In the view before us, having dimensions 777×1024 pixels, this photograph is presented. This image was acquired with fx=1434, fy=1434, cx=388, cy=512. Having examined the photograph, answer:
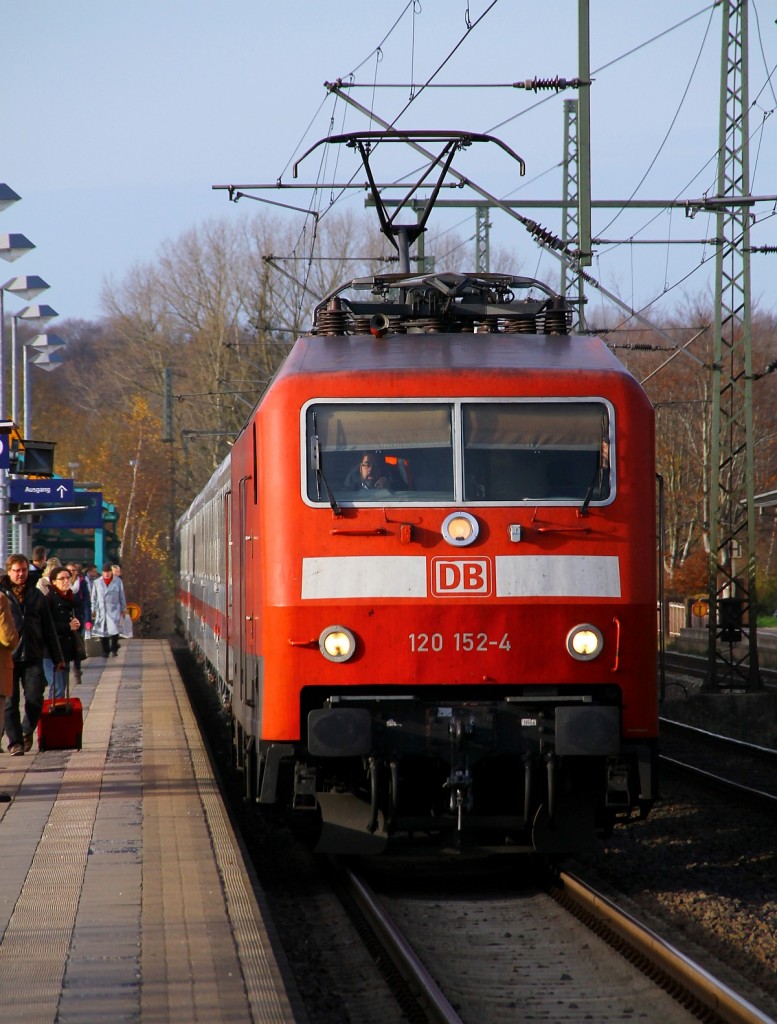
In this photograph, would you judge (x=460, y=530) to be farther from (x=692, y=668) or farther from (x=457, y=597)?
(x=692, y=668)

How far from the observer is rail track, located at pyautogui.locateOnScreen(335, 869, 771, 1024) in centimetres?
601

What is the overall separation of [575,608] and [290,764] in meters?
1.78

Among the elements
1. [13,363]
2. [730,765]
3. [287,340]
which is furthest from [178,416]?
[730,765]

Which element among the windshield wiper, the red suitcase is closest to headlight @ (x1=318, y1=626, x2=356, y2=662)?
the windshield wiper

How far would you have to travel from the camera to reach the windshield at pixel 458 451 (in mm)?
7707

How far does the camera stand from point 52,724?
39.4 feet

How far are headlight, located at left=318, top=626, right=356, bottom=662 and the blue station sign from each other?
11.4m

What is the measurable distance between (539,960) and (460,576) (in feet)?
6.46

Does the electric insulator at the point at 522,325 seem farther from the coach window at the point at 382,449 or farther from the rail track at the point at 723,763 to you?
the rail track at the point at 723,763

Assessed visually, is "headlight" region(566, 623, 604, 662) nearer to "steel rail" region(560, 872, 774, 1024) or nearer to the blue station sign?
"steel rail" region(560, 872, 774, 1024)

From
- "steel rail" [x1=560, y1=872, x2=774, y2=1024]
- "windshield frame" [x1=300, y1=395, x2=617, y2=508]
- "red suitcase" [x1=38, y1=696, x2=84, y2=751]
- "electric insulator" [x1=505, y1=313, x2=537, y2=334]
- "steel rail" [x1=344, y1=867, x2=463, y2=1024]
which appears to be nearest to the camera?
"steel rail" [x1=560, y1=872, x2=774, y2=1024]

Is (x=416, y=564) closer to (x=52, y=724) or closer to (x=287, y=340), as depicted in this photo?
(x=52, y=724)

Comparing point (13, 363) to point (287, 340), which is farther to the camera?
point (287, 340)

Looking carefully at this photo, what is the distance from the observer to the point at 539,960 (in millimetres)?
6902
